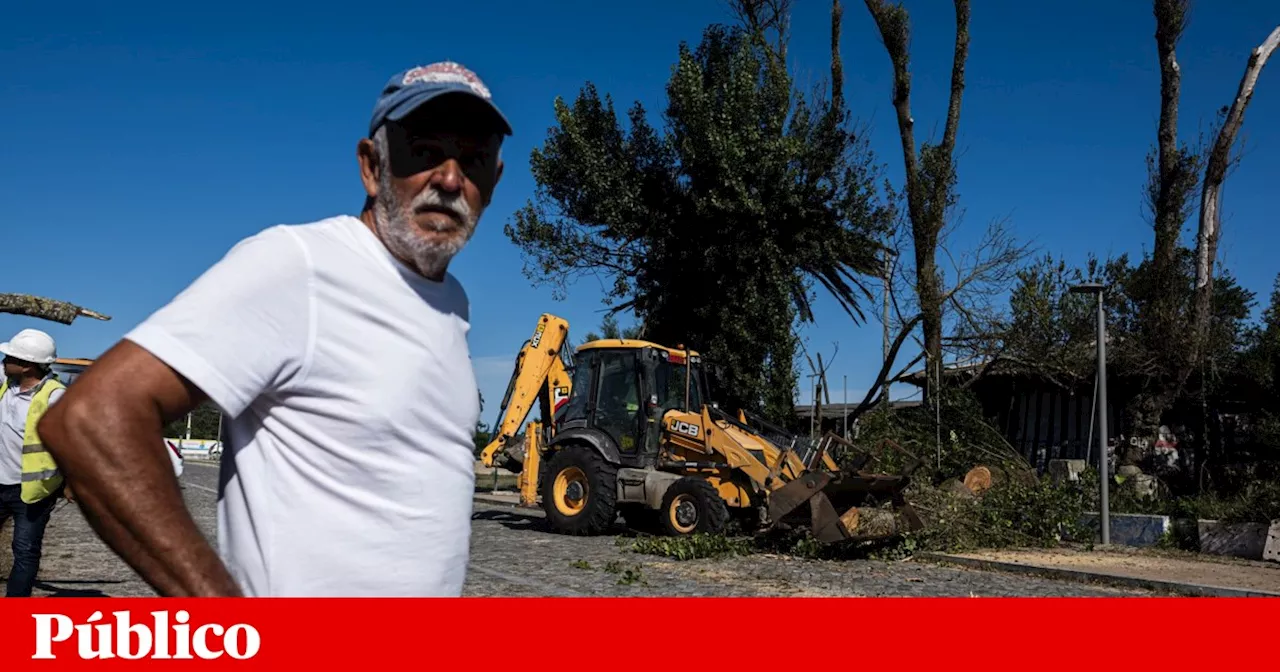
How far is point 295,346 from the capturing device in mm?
1644

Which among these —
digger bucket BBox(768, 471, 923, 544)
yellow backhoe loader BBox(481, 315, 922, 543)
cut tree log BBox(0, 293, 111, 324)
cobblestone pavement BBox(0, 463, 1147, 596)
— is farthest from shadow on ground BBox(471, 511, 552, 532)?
cut tree log BBox(0, 293, 111, 324)

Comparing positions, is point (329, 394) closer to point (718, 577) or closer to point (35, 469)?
→ point (35, 469)

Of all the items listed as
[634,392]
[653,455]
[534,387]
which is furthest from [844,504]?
[534,387]

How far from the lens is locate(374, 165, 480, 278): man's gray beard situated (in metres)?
1.89

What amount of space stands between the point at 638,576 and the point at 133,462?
10.1m

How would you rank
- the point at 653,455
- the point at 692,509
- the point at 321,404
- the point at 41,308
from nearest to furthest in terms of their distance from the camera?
1. the point at 321,404
2. the point at 41,308
3. the point at 692,509
4. the point at 653,455

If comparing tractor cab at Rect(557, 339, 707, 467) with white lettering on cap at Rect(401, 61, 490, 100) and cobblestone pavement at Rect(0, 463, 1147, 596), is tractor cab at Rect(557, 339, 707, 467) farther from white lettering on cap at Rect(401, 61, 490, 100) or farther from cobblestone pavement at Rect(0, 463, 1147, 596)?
white lettering on cap at Rect(401, 61, 490, 100)

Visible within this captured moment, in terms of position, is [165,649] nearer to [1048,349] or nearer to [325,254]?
[325,254]

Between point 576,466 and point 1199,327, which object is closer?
point 576,466

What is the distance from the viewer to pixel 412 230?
6.22 feet

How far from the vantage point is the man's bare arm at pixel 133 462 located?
1.49 metres

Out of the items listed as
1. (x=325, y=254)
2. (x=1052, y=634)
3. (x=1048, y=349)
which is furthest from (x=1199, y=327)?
(x=325, y=254)

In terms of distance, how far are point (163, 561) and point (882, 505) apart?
13577 mm

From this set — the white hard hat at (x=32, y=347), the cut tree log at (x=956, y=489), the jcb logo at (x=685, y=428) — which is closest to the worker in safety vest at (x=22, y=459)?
the white hard hat at (x=32, y=347)
